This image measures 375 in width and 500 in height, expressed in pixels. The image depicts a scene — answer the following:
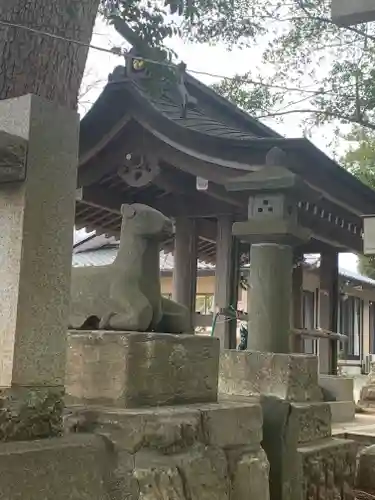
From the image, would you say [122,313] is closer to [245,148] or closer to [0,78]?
[0,78]

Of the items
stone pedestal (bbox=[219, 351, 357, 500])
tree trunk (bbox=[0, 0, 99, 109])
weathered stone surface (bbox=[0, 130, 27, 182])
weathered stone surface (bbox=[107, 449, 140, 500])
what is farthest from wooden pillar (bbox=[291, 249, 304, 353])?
weathered stone surface (bbox=[0, 130, 27, 182])

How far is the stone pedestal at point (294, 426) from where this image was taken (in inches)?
145

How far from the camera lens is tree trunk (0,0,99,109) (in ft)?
11.7

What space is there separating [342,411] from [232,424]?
5.86m

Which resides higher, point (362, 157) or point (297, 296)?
point (362, 157)

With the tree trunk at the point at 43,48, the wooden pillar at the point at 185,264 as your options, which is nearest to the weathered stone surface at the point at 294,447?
the tree trunk at the point at 43,48

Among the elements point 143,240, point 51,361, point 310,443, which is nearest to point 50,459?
point 51,361

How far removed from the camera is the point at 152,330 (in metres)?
3.32

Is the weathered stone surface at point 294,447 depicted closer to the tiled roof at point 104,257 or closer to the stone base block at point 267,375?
the stone base block at point 267,375

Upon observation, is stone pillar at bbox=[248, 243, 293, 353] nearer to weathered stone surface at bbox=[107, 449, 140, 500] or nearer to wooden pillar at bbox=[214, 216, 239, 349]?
wooden pillar at bbox=[214, 216, 239, 349]

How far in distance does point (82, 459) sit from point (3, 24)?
96.1 inches

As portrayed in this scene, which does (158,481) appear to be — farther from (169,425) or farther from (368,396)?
(368,396)

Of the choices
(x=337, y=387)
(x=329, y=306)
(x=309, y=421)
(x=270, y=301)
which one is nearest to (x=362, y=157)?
(x=329, y=306)

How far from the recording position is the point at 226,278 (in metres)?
7.73
